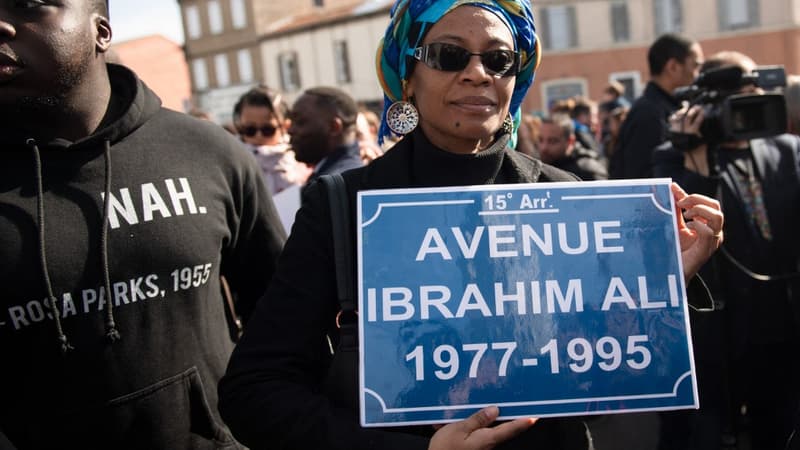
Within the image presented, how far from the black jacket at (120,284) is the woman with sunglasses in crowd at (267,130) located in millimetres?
2971

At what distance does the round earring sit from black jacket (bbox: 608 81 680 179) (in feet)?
9.83

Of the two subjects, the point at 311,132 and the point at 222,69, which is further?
the point at 222,69

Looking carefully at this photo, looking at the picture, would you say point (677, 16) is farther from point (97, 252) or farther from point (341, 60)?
point (97, 252)

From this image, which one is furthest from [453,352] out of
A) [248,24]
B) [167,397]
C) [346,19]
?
[248,24]

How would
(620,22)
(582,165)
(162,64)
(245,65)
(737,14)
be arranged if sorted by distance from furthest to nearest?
(162,64) → (245,65) → (620,22) → (737,14) → (582,165)

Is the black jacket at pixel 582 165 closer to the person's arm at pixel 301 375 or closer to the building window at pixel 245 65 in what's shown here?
the person's arm at pixel 301 375

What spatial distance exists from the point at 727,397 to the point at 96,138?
284 cm

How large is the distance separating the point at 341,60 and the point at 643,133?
3166 cm

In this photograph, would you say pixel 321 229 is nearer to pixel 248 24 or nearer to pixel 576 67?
pixel 576 67

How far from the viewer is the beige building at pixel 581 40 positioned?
28.0 metres

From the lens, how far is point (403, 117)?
1926 millimetres

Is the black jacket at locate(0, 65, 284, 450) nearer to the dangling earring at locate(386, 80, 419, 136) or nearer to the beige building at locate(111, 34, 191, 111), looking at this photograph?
the dangling earring at locate(386, 80, 419, 136)

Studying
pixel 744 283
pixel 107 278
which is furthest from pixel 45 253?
pixel 744 283

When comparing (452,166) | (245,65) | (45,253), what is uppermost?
(245,65)
